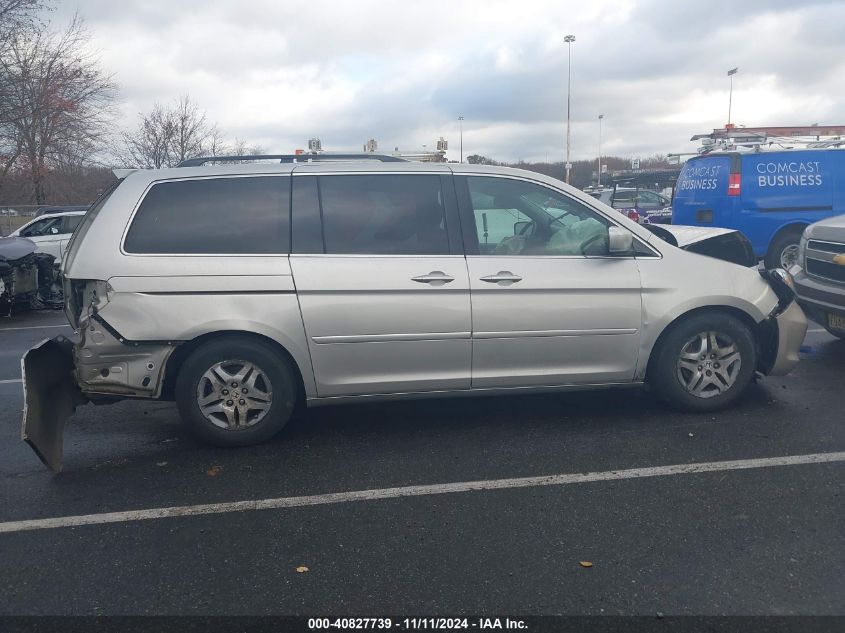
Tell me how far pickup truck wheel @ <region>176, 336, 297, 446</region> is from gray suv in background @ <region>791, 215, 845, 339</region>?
4.85 meters

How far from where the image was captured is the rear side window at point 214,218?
177 inches

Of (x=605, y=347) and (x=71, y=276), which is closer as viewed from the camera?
(x=71, y=276)

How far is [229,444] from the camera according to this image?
15.1 ft

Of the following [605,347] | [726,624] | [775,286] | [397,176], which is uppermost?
[397,176]

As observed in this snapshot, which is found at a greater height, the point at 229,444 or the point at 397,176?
the point at 397,176

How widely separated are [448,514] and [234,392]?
5.48 feet

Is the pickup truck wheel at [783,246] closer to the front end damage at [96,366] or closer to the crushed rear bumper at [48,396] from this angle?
the front end damage at [96,366]

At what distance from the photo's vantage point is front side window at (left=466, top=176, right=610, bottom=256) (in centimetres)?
481

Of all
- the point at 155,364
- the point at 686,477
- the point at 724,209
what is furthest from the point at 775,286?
the point at 724,209

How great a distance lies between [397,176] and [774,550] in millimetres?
3087

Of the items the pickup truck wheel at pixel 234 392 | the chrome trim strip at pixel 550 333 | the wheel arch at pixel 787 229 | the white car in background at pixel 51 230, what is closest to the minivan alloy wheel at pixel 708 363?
the chrome trim strip at pixel 550 333

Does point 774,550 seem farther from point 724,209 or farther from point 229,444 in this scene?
point 724,209

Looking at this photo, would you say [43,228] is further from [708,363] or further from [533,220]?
[708,363]

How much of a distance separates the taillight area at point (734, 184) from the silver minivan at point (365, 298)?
673cm
